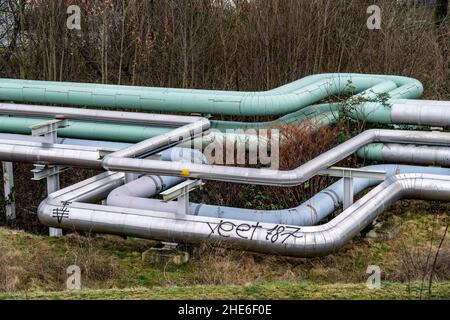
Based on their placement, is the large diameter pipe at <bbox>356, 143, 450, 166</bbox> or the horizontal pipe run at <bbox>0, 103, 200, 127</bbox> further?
the horizontal pipe run at <bbox>0, 103, 200, 127</bbox>

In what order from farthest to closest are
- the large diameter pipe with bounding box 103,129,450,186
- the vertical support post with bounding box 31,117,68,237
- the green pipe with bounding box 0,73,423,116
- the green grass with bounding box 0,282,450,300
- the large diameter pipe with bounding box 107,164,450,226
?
the green pipe with bounding box 0,73,423,116 → the vertical support post with bounding box 31,117,68,237 → the large diameter pipe with bounding box 107,164,450,226 → the large diameter pipe with bounding box 103,129,450,186 → the green grass with bounding box 0,282,450,300

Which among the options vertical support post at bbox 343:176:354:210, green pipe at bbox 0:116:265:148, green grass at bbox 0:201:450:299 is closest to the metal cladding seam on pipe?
green grass at bbox 0:201:450:299

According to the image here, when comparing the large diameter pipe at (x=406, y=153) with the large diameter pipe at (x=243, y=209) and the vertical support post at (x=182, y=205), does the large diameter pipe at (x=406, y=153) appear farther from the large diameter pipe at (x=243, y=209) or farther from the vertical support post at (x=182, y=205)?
the vertical support post at (x=182, y=205)

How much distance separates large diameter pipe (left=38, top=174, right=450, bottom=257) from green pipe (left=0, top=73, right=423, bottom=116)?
1902 millimetres

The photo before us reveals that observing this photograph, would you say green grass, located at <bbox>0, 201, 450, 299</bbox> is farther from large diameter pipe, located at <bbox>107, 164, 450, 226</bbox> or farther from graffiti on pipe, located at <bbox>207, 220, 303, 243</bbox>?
large diameter pipe, located at <bbox>107, 164, 450, 226</bbox>

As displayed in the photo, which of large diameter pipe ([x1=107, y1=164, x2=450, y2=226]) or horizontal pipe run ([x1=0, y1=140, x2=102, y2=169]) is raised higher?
horizontal pipe run ([x1=0, y1=140, x2=102, y2=169])

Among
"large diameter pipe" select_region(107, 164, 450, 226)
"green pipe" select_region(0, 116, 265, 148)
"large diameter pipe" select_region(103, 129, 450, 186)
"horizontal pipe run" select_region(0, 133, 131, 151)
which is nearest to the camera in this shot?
"large diameter pipe" select_region(103, 129, 450, 186)

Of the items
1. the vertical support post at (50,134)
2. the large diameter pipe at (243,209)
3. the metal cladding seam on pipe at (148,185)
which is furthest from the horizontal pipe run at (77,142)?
the large diameter pipe at (243,209)

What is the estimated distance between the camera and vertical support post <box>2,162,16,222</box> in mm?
10195

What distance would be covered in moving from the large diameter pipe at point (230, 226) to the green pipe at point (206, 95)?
190 cm

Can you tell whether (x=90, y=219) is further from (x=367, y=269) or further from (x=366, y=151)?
(x=366, y=151)

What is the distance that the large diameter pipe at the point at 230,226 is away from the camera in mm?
7520

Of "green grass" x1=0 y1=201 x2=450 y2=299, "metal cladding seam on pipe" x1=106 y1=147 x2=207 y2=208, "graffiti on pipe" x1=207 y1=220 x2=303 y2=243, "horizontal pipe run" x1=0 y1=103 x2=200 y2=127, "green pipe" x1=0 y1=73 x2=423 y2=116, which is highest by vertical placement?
"green pipe" x1=0 y1=73 x2=423 y2=116

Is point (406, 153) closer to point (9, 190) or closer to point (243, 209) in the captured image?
point (243, 209)
